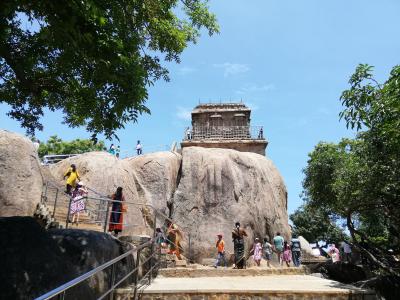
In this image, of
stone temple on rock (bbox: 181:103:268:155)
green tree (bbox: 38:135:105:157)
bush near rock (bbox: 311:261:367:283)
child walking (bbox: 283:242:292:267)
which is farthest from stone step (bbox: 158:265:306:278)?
green tree (bbox: 38:135:105:157)

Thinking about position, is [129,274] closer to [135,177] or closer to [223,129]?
[135,177]

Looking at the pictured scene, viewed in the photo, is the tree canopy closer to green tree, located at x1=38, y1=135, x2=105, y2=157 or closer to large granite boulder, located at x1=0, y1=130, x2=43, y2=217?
large granite boulder, located at x1=0, y1=130, x2=43, y2=217

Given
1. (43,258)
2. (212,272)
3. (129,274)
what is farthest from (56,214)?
(129,274)

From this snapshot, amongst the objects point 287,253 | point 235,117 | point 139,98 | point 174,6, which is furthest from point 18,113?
point 235,117

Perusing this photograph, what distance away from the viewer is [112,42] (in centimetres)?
518

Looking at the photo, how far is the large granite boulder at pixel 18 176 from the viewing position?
9.49 m

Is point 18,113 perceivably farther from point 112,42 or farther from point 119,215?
point 119,215

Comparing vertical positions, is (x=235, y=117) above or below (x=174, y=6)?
above

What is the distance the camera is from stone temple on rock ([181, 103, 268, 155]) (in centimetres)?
2864

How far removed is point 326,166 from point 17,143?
1721 cm

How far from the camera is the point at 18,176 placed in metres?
10.0

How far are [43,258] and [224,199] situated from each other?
15.7 metres

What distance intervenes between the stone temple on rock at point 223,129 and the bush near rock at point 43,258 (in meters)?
23.0

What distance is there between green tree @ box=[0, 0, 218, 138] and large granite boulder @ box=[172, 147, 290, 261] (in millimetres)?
12295
